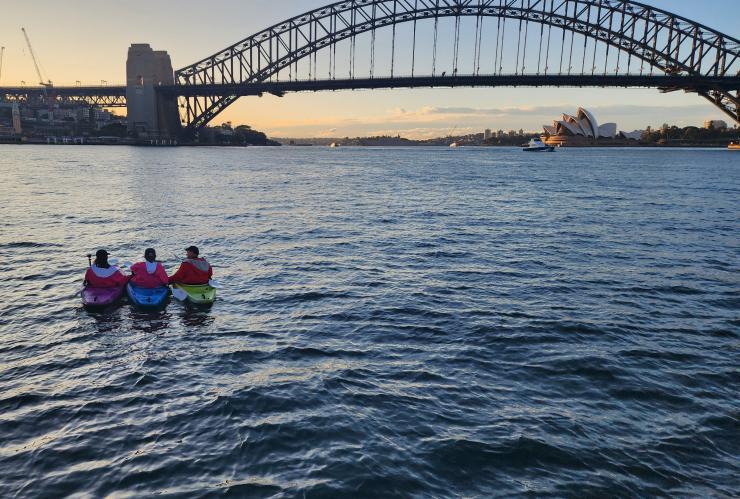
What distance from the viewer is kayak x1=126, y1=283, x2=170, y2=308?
604 inches

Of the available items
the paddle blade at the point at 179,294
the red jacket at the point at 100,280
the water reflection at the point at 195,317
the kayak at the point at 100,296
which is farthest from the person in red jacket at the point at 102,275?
the water reflection at the point at 195,317

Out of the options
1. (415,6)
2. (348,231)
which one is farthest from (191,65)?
(348,231)

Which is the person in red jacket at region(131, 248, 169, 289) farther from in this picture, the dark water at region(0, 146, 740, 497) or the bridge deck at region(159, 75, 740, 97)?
the bridge deck at region(159, 75, 740, 97)

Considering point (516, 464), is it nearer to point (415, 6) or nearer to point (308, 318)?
point (308, 318)

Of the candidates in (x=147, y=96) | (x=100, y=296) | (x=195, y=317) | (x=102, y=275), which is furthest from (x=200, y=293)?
(x=147, y=96)

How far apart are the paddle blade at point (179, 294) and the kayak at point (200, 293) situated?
8 cm

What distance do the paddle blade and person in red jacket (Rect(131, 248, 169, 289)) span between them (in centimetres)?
37

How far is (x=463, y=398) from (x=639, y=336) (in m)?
6.18

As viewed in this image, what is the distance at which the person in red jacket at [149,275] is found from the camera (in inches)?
615

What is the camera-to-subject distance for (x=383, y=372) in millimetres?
11500

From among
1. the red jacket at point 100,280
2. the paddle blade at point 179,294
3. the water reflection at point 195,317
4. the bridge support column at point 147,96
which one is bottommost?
the water reflection at point 195,317

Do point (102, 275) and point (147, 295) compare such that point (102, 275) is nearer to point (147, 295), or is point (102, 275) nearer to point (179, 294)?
point (147, 295)

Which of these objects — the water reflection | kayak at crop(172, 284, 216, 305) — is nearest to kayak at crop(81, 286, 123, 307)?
kayak at crop(172, 284, 216, 305)

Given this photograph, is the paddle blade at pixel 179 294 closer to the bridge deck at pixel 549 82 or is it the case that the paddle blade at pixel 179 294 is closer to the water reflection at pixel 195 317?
the water reflection at pixel 195 317
